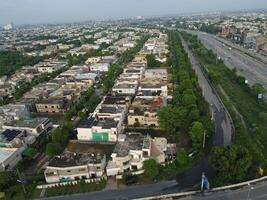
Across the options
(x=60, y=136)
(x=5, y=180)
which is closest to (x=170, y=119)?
(x=60, y=136)

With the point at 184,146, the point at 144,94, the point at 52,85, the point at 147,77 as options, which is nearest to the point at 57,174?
the point at 184,146

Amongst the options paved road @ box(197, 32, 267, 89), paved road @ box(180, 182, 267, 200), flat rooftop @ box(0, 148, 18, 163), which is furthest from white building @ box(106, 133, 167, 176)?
paved road @ box(197, 32, 267, 89)

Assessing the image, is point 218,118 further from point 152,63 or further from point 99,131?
point 152,63

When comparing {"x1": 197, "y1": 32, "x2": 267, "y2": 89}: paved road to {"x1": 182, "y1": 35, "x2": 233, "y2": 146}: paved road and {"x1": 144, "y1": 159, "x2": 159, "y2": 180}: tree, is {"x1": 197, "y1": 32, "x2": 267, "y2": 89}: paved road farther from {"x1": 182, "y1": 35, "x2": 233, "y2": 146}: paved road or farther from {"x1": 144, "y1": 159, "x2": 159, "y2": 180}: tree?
{"x1": 144, "y1": 159, "x2": 159, "y2": 180}: tree

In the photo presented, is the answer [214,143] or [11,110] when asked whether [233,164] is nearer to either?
[214,143]

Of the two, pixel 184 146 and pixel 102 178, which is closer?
pixel 102 178
